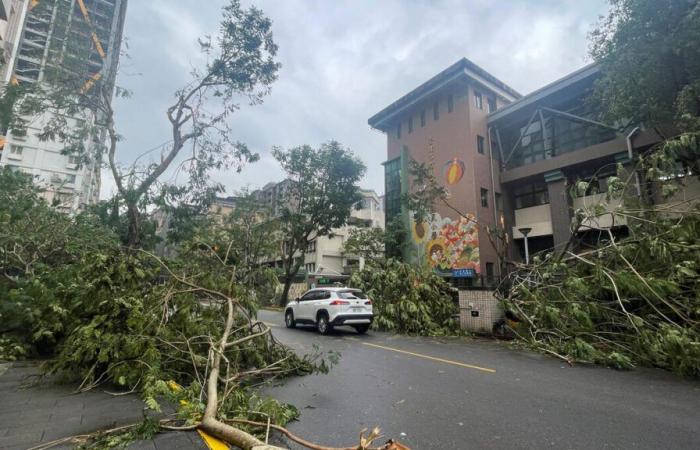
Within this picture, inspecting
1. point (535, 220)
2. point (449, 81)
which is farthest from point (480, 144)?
point (535, 220)

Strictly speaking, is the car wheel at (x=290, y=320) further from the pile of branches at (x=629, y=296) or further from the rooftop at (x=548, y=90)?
the rooftop at (x=548, y=90)

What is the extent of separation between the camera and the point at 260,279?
8484 millimetres

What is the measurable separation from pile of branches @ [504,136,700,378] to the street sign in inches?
353

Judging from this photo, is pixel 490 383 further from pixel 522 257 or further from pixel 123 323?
pixel 522 257

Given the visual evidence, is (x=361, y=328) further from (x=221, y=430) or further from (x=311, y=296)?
(x=221, y=430)

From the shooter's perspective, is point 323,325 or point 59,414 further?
point 323,325

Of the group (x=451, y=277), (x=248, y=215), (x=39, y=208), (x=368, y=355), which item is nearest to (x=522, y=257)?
(x=451, y=277)

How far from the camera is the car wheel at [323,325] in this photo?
1248 cm

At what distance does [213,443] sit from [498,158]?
2264 cm

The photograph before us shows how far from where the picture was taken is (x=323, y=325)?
12664 millimetres

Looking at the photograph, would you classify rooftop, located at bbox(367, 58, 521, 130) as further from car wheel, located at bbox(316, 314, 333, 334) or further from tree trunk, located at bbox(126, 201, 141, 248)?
tree trunk, located at bbox(126, 201, 141, 248)

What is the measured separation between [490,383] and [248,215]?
26.3m

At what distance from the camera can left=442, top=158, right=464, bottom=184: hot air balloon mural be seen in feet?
70.5

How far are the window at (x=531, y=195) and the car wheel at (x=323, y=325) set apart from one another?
49.6ft
